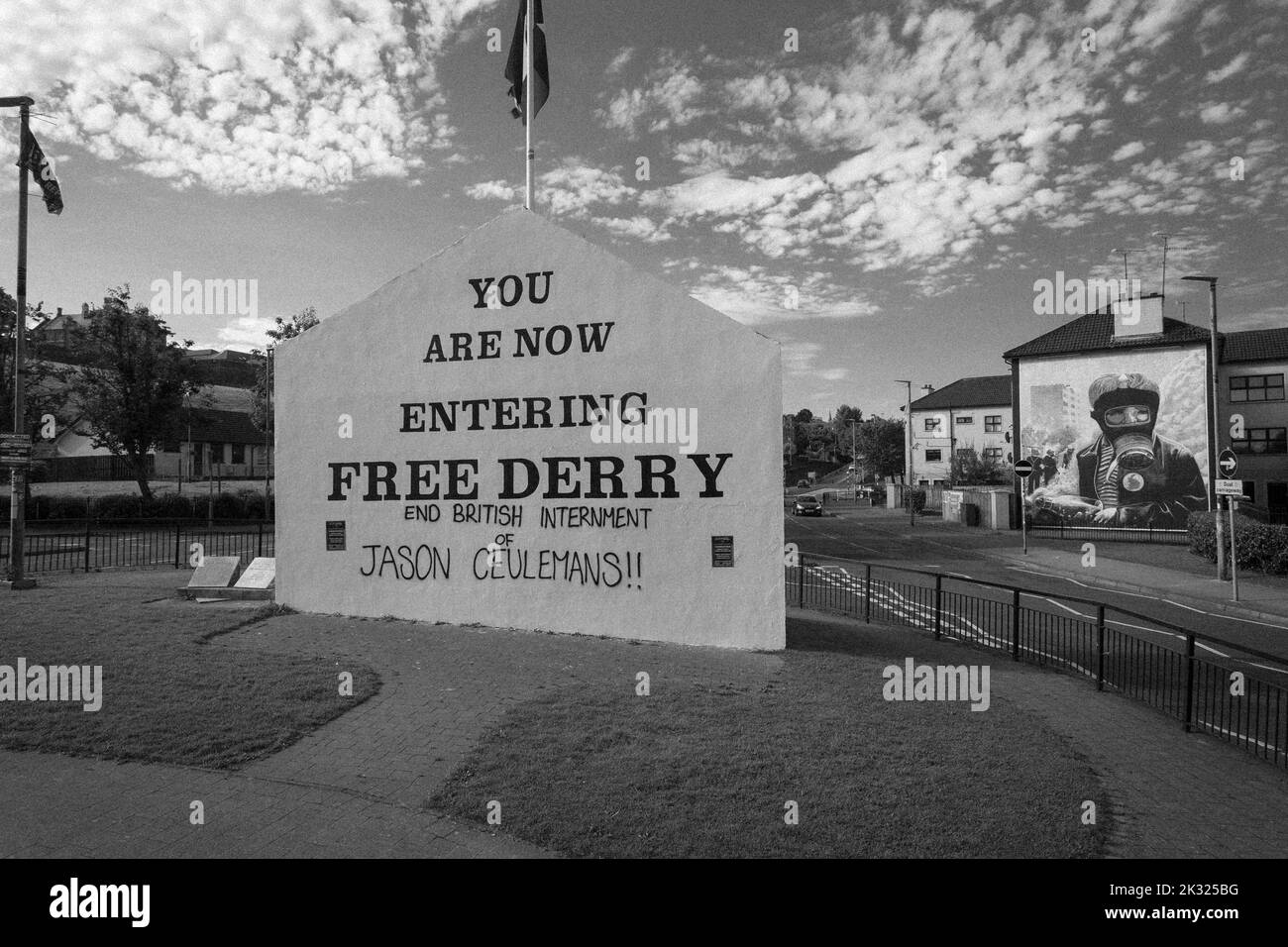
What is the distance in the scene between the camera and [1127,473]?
36.8 metres

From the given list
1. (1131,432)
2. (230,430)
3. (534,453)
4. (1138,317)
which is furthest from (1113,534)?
(230,430)

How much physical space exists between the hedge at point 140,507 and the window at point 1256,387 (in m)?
51.8

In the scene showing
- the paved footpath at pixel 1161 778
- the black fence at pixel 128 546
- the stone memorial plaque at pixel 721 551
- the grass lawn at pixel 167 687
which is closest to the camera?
the paved footpath at pixel 1161 778

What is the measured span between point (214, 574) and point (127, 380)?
25062 millimetres

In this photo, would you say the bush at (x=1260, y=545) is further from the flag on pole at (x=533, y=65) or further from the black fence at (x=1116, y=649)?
the flag on pole at (x=533, y=65)

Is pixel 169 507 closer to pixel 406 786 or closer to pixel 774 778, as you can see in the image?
pixel 406 786

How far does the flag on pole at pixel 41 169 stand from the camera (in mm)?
15555

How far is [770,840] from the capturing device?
15.9 ft

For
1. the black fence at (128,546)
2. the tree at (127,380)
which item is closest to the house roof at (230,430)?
the tree at (127,380)

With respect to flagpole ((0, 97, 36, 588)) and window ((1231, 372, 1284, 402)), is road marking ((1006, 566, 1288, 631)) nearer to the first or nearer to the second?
flagpole ((0, 97, 36, 588))
